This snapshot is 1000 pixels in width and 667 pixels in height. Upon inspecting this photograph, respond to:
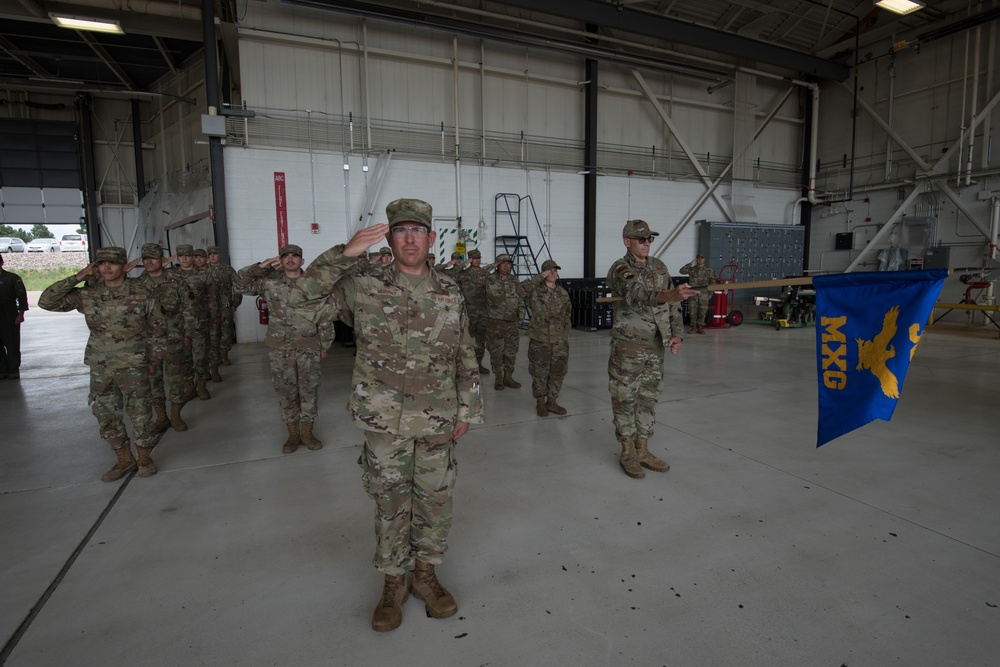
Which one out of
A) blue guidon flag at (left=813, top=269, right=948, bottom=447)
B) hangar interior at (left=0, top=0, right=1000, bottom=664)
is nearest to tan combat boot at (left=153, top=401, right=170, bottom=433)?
hangar interior at (left=0, top=0, right=1000, bottom=664)

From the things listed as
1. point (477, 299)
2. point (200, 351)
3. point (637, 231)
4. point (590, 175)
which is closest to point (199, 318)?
point (200, 351)

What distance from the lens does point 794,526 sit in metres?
3.16

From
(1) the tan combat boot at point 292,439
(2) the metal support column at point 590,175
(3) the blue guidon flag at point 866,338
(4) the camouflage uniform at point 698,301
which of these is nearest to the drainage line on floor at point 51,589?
(1) the tan combat boot at point 292,439

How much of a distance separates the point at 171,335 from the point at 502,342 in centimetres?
373

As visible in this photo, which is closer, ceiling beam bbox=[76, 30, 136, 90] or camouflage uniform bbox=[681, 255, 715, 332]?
camouflage uniform bbox=[681, 255, 715, 332]

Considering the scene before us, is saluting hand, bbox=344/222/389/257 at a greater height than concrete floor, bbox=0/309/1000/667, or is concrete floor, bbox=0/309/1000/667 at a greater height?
saluting hand, bbox=344/222/389/257

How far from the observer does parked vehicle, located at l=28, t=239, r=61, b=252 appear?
3120cm

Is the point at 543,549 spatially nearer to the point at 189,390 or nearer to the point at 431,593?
the point at 431,593

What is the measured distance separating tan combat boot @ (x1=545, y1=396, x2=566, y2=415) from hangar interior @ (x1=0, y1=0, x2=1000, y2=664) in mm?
278

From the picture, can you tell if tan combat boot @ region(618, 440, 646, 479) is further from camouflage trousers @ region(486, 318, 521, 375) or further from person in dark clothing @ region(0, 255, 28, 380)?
person in dark clothing @ region(0, 255, 28, 380)

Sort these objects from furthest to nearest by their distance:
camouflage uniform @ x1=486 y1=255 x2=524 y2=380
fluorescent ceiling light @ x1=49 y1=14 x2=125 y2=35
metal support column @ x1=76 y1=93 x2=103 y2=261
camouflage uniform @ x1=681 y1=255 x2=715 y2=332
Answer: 1. metal support column @ x1=76 y1=93 x2=103 y2=261
2. camouflage uniform @ x1=681 y1=255 x2=715 y2=332
3. fluorescent ceiling light @ x1=49 y1=14 x2=125 y2=35
4. camouflage uniform @ x1=486 y1=255 x2=524 y2=380

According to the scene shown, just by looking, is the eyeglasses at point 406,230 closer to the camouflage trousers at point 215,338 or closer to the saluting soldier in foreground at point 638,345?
the saluting soldier in foreground at point 638,345

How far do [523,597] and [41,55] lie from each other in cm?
1822

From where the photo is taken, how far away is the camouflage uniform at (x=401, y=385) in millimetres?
2246
